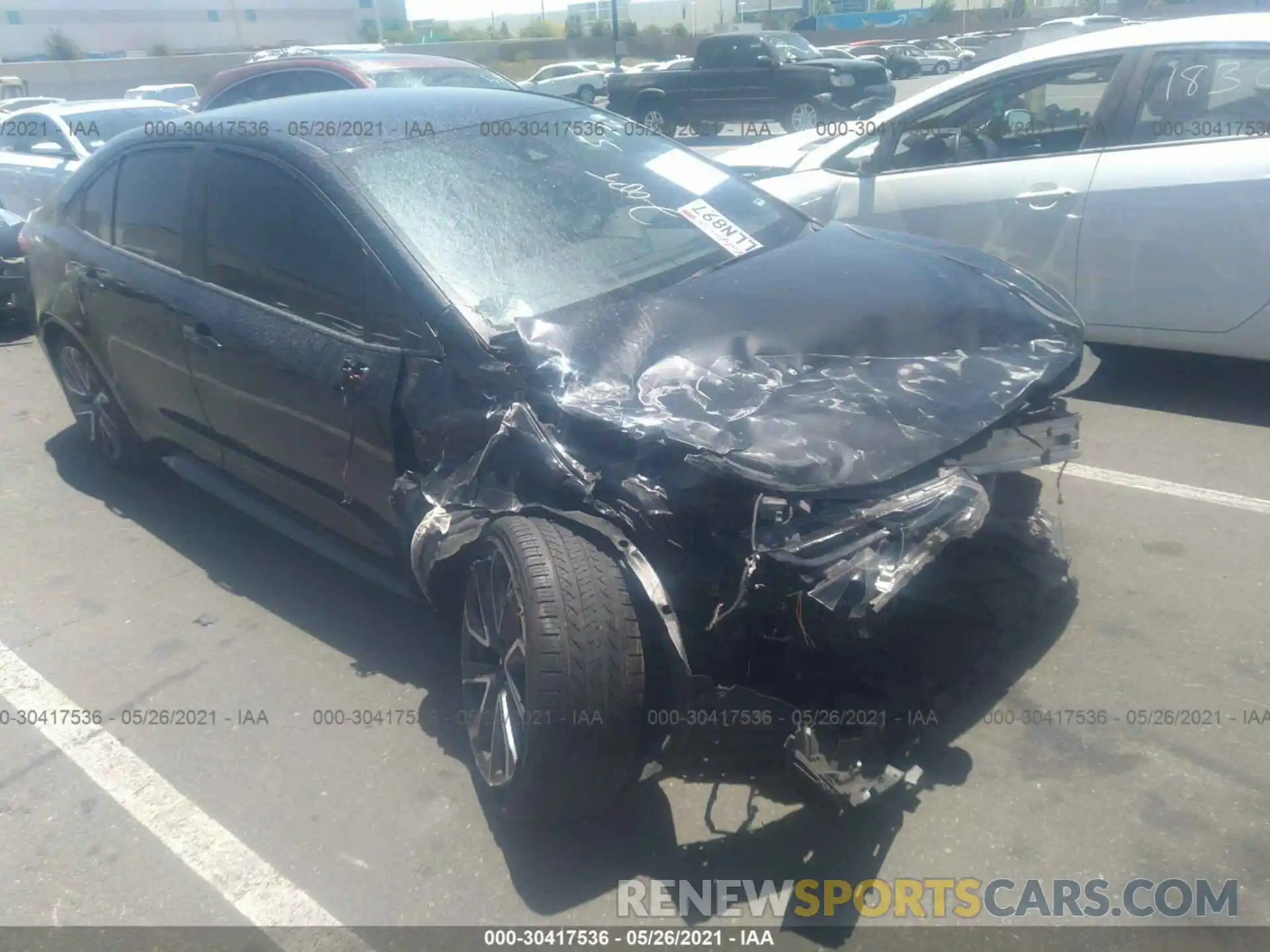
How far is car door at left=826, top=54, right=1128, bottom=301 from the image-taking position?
5.12 meters

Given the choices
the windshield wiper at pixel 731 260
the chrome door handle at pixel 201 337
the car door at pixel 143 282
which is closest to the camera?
the windshield wiper at pixel 731 260

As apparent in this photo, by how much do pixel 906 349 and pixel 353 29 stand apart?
81075 mm

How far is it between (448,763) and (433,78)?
8.01m

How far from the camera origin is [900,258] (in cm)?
363

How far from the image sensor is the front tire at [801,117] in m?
19.1

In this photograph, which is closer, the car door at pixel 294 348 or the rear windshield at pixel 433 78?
the car door at pixel 294 348

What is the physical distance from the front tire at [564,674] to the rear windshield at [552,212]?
76 centimetres

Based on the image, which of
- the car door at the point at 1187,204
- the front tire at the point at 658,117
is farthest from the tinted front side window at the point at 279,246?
the front tire at the point at 658,117

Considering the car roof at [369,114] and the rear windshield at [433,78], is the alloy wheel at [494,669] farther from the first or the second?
the rear windshield at [433,78]

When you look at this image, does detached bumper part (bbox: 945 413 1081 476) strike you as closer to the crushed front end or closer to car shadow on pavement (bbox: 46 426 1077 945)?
the crushed front end

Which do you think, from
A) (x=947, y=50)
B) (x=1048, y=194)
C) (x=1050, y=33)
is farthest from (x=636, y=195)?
(x=947, y=50)

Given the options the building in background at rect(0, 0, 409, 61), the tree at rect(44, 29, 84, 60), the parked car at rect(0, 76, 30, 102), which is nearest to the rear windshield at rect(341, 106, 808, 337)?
the parked car at rect(0, 76, 30, 102)

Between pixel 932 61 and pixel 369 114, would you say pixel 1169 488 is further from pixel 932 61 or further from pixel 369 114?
pixel 932 61

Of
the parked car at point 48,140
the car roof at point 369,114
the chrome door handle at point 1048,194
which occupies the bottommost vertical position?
the parked car at point 48,140
